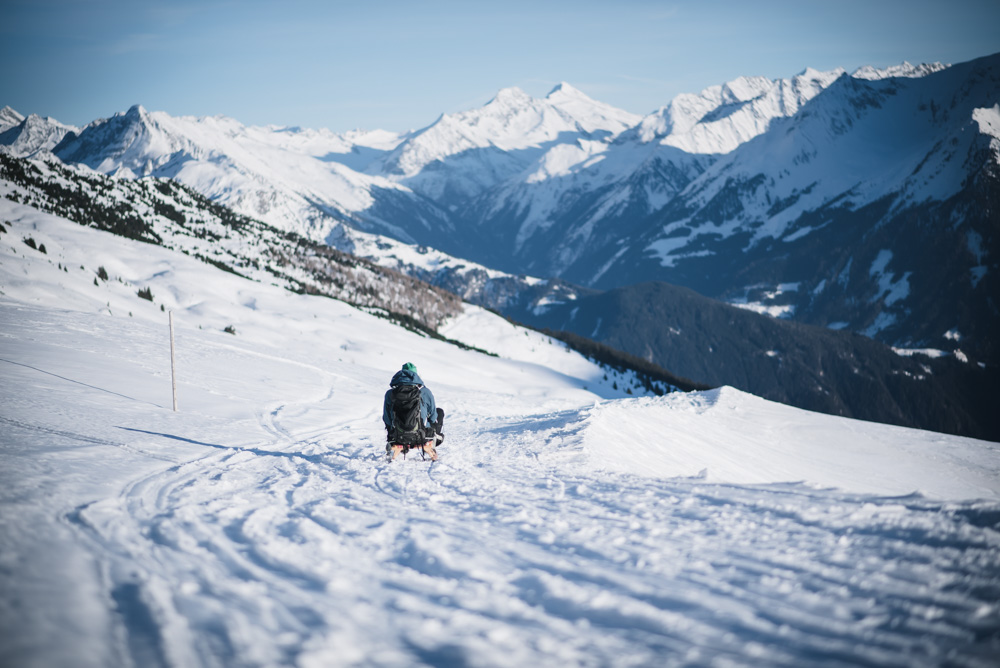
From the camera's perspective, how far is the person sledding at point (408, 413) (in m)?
11.7

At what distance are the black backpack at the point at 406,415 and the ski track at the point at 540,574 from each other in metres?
1.79

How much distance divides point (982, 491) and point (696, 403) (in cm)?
1101

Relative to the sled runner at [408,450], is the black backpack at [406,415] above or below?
above

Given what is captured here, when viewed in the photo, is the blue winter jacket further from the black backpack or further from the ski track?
the ski track

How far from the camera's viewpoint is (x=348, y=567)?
6434 mm

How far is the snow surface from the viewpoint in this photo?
498cm

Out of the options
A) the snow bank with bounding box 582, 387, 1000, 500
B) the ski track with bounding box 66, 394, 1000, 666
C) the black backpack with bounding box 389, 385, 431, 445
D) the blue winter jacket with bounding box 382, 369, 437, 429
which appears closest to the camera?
the ski track with bounding box 66, 394, 1000, 666

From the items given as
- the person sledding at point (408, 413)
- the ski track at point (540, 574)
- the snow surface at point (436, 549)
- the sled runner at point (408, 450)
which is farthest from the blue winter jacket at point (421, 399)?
the ski track at point (540, 574)

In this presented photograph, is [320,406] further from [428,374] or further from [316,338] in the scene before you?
[316,338]

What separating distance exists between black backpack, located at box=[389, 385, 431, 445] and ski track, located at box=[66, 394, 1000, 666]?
179 cm

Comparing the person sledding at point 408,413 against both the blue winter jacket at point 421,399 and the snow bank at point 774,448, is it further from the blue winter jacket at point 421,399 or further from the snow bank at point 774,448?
the snow bank at point 774,448

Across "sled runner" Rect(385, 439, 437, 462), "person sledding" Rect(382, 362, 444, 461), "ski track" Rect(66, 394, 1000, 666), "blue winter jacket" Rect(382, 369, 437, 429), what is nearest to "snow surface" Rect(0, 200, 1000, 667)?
"ski track" Rect(66, 394, 1000, 666)

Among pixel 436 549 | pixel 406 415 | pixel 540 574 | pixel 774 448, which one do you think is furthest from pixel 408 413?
pixel 774 448

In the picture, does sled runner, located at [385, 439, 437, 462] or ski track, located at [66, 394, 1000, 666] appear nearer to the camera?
ski track, located at [66, 394, 1000, 666]
